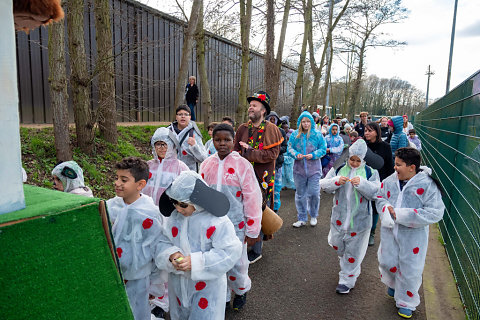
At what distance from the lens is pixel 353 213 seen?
13.1 ft

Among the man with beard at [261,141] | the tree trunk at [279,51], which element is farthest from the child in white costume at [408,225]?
the tree trunk at [279,51]

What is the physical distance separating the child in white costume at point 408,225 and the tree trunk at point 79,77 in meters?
6.50

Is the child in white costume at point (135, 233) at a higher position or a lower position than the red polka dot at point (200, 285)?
higher

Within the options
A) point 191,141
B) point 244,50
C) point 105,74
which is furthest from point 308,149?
point 244,50

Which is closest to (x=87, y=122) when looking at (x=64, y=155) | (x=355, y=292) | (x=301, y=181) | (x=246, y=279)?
(x=64, y=155)

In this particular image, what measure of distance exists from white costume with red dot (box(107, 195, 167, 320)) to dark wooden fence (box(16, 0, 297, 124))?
572 centimetres

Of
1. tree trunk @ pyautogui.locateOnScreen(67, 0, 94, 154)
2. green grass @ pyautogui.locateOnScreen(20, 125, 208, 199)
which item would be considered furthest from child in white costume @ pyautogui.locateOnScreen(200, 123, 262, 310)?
tree trunk @ pyautogui.locateOnScreen(67, 0, 94, 154)

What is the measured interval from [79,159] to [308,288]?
5574mm

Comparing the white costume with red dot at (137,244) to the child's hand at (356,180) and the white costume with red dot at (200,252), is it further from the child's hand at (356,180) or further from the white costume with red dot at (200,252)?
the child's hand at (356,180)

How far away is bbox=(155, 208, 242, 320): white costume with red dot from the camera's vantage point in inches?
93.6

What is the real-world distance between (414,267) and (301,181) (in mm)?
3206

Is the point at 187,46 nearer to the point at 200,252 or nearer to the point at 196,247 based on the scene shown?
the point at 196,247

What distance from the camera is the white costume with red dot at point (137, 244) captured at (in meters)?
2.54

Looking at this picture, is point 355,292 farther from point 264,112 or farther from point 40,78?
point 40,78
